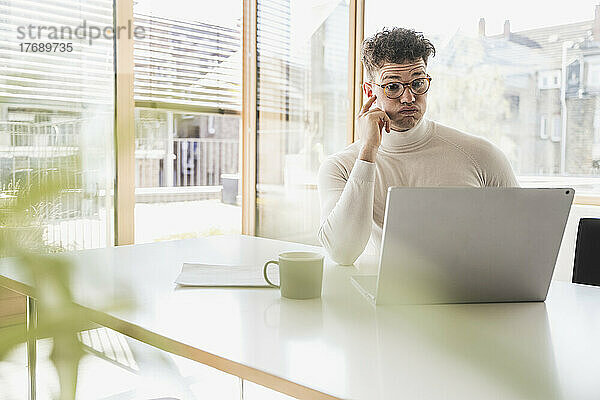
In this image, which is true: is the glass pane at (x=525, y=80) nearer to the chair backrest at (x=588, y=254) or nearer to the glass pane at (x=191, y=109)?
the glass pane at (x=191, y=109)

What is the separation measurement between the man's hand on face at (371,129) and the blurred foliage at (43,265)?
1.37 m

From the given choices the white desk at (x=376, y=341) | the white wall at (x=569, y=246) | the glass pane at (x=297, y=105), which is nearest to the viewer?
the white desk at (x=376, y=341)

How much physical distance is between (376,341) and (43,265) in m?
0.68

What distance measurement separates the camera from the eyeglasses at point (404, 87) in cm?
172

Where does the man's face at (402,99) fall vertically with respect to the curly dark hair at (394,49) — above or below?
below

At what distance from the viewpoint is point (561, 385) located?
69 centimetres

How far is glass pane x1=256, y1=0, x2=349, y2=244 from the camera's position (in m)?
3.83

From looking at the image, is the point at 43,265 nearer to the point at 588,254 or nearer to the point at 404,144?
the point at 588,254

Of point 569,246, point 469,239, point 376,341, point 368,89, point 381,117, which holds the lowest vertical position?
point 569,246

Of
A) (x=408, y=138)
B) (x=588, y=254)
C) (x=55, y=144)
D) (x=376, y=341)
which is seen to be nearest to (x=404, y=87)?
(x=408, y=138)

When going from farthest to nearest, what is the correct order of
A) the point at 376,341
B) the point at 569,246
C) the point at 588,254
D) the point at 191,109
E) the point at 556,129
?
the point at 191,109, the point at 556,129, the point at 569,246, the point at 588,254, the point at 376,341

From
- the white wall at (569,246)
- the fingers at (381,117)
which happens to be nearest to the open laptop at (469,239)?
the fingers at (381,117)

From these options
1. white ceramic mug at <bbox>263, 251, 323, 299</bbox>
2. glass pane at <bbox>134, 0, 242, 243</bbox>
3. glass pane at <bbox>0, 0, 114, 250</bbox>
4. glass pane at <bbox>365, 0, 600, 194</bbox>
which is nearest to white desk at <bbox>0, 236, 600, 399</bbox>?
white ceramic mug at <bbox>263, 251, 323, 299</bbox>

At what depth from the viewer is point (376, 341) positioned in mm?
844
